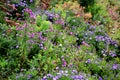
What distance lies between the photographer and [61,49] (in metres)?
5.45

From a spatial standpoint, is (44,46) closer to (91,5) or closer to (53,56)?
(53,56)

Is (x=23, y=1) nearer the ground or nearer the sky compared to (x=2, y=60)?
nearer the sky

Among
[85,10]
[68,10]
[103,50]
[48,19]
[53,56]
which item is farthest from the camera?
[85,10]

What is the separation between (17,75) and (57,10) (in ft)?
9.91

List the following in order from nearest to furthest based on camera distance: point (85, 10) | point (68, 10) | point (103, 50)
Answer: point (103, 50), point (68, 10), point (85, 10)

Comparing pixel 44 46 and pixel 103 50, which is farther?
pixel 103 50

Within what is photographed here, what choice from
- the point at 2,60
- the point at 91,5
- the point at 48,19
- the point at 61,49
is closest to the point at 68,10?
the point at 48,19

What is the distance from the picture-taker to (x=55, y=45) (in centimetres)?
562

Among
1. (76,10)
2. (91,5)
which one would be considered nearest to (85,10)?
(91,5)

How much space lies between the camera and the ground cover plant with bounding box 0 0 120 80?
186 inches

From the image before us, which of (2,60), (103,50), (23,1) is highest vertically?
(23,1)

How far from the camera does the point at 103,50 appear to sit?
617 cm

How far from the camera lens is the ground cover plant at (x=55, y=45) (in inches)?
186

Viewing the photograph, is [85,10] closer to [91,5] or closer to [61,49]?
[91,5]
